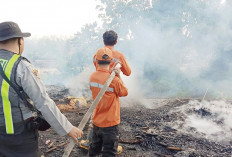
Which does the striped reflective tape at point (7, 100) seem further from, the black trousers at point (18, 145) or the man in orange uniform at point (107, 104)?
the man in orange uniform at point (107, 104)

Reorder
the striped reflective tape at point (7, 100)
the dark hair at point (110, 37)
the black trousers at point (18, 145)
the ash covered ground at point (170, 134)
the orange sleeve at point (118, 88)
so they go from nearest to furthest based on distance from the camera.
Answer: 1. the striped reflective tape at point (7, 100)
2. the black trousers at point (18, 145)
3. the orange sleeve at point (118, 88)
4. the dark hair at point (110, 37)
5. the ash covered ground at point (170, 134)

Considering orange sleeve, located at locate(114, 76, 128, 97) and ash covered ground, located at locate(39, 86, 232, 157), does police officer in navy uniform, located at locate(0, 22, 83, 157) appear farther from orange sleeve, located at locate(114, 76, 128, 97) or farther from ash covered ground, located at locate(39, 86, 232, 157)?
ash covered ground, located at locate(39, 86, 232, 157)

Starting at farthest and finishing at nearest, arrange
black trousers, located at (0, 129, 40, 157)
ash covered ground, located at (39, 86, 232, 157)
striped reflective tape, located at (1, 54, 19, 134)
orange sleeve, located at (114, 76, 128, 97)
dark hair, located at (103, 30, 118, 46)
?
ash covered ground, located at (39, 86, 232, 157) → dark hair, located at (103, 30, 118, 46) → orange sleeve, located at (114, 76, 128, 97) → black trousers, located at (0, 129, 40, 157) → striped reflective tape, located at (1, 54, 19, 134)

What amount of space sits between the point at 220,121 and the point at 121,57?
417 cm

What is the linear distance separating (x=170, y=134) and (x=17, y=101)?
400 cm

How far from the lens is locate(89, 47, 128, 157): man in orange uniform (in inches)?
115

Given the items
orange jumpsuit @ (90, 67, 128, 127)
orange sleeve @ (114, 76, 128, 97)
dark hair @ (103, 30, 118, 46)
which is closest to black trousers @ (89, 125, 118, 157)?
orange jumpsuit @ (90, 67, 128, 127)

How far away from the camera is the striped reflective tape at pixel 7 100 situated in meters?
1.86

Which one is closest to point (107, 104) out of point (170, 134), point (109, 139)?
point (109, 139)

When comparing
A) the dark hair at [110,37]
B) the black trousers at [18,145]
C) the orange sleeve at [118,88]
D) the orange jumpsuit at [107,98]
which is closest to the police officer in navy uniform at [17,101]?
the black trousers at [18,145]

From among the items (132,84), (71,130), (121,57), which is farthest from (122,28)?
(71,130)

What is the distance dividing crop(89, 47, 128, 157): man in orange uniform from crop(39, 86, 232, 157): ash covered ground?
3.59 feet

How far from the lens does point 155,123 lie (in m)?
5.53

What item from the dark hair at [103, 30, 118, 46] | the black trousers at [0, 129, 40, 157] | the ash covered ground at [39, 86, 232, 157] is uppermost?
the dark hair at [103, 30, 118, 46]
